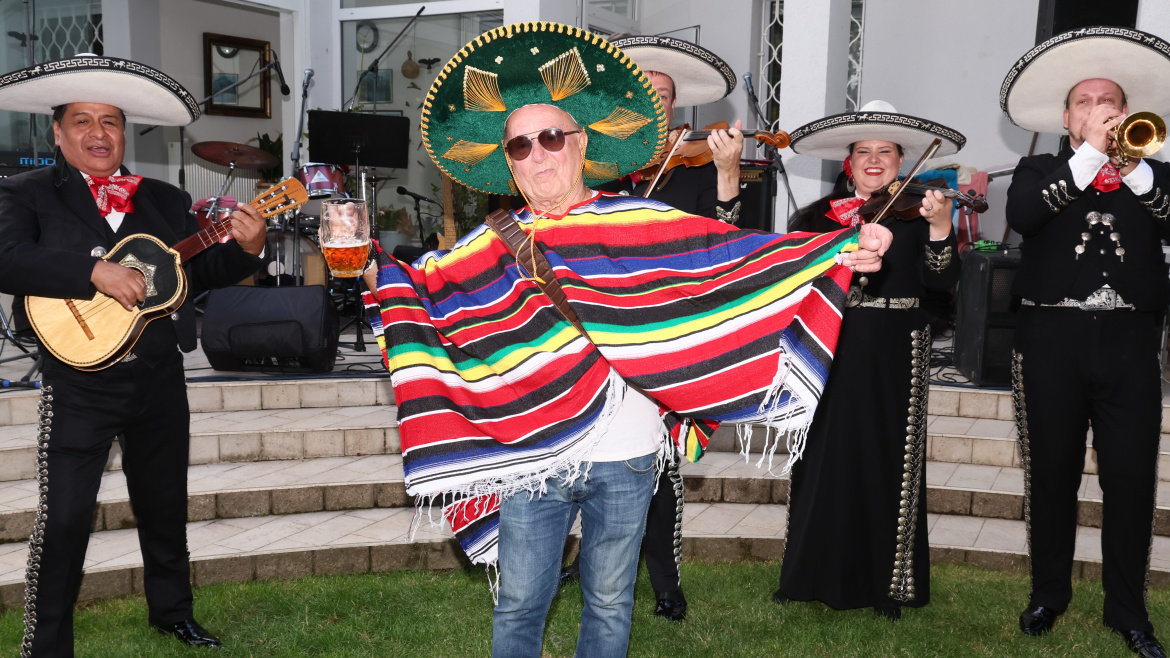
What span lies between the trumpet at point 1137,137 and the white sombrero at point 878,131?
60cm

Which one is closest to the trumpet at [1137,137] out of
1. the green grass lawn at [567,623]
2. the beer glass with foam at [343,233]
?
the green grass lawn at [567,623]

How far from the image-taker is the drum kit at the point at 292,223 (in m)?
9.20

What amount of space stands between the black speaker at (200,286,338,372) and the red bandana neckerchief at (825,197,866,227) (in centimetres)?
382

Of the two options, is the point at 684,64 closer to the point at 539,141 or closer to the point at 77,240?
the point at 539,141

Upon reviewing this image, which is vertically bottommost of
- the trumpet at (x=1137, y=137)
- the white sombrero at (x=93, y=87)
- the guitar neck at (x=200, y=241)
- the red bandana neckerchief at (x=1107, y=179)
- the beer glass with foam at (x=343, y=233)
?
the guitar neck at (x=200, y=241)

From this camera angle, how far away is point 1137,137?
326 cm

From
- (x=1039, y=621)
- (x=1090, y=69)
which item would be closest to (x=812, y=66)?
(x=1090, y=69)

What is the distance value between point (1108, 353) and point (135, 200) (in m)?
3.87

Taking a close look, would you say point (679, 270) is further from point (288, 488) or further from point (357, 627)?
point (288, 488)

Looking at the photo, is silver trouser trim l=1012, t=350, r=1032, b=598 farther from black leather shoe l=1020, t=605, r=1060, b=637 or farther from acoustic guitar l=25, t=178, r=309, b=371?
acoustic guitar l=25, t=178, r=309, b=371

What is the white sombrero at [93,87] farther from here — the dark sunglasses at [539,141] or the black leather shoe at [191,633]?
the black leather shoe at [191,633]

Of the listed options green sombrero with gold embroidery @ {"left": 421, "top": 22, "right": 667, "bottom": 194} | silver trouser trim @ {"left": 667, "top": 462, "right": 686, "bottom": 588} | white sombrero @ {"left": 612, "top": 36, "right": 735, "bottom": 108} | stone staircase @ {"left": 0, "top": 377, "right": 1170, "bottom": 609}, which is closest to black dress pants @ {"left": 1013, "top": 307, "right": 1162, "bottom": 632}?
stone staircase @ {"left": 0, "top": 377, "right": 1170, "bottom": 609}

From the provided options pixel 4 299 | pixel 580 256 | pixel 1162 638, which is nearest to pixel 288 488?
pixel 580 256

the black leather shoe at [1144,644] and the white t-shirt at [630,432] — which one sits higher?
the white t-shirt at [630,432]
